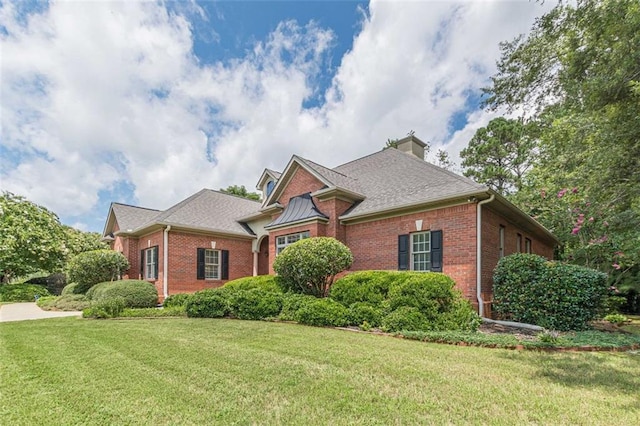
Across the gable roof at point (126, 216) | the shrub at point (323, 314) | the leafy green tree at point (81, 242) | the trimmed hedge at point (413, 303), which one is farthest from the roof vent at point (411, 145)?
the leafy green tree at point (81, 242)

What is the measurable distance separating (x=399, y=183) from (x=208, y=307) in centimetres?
847

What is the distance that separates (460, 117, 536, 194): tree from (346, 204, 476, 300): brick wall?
55.3 ft

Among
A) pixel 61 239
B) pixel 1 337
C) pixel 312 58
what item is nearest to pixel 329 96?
pixel 312 58

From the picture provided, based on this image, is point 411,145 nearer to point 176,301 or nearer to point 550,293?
point 550,293

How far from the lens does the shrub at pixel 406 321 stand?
25.3 feet

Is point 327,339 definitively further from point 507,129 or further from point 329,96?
point 507,129

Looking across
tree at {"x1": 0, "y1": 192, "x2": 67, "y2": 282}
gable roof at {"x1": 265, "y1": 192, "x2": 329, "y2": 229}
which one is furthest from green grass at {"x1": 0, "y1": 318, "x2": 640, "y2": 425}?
tree at {"x1": 0, "y1": 192, "x2": 67, "y2": 282}

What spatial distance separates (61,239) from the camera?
2302 centimetres

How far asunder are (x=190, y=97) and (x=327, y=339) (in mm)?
11266

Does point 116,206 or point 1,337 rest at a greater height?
point 116,206

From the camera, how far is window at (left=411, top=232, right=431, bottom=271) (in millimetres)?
11252

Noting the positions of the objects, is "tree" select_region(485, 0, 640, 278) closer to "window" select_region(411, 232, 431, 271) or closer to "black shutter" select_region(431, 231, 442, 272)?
"black shutter" select_region(431, 231, 442, 272)

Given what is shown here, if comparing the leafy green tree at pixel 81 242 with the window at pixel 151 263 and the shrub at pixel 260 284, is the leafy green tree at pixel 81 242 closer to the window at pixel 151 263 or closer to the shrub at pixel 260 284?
the window at pixel 151 263

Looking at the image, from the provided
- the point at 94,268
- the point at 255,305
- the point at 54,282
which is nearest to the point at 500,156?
the point at 255,305
